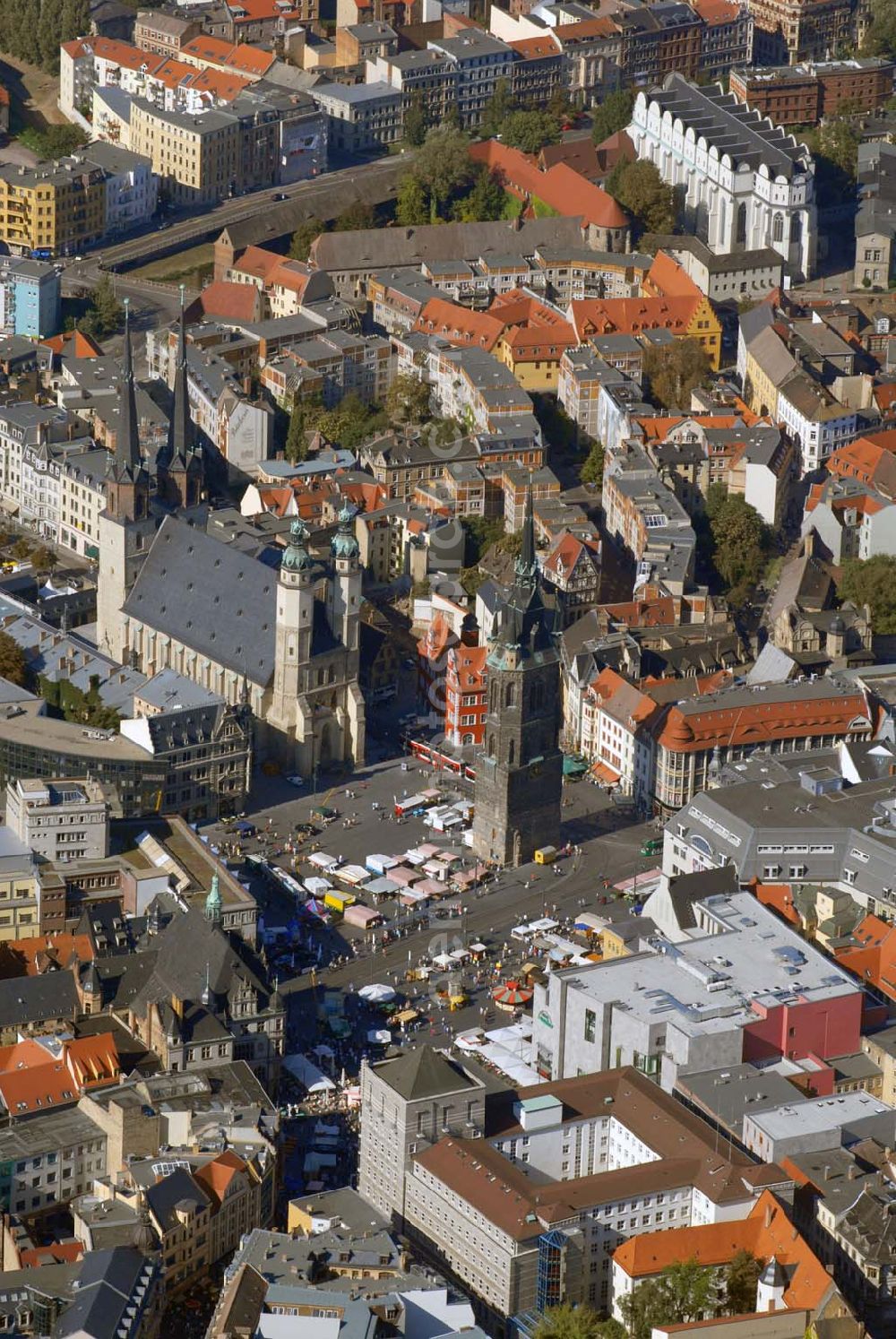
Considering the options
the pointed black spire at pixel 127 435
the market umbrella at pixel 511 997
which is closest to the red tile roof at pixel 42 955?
the market umbrella at pixel 511 997

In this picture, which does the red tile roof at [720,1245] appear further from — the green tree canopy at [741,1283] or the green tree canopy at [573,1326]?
the green tree canopy at [573,1326]

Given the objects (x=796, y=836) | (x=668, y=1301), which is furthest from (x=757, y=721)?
(x=668, y=1301)

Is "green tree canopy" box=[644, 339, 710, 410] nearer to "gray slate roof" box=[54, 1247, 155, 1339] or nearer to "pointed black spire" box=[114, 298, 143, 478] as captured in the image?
"pointed black spire" box=[114, 298, 143, 478]

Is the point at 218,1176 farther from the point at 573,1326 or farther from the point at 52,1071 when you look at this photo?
the point at 573,1326

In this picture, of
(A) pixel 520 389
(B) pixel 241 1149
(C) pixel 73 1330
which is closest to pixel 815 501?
(A) pixel 520 389

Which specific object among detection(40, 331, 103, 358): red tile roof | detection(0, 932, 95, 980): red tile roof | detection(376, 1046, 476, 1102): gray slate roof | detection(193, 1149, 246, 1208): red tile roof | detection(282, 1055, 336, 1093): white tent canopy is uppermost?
detection(376, 1046, 476, 1102): gray slate roof

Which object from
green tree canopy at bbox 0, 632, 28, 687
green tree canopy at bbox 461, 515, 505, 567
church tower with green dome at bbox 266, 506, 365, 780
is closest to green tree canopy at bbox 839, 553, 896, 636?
green tree canopy at bbox 461, 515, 505, 567
